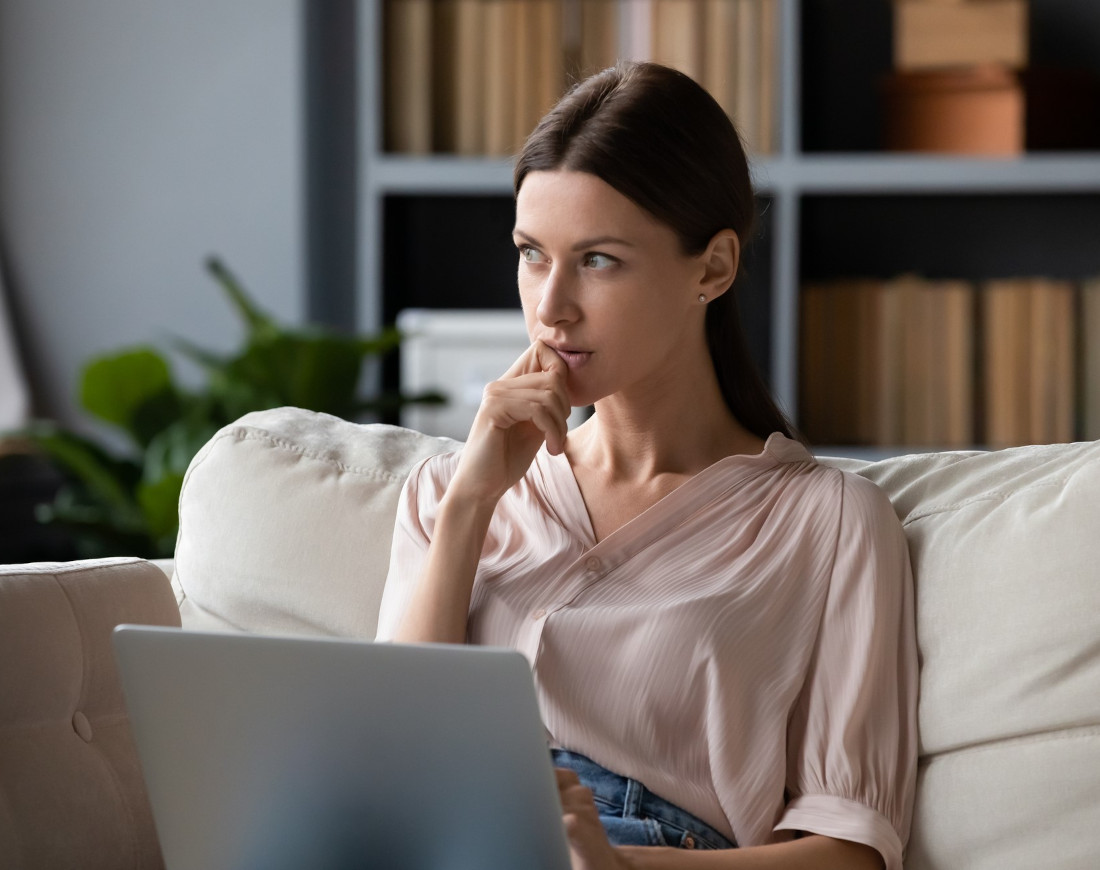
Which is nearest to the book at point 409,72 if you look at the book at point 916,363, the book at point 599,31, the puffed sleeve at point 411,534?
the book at point 599,31

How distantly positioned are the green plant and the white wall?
0.38 metres

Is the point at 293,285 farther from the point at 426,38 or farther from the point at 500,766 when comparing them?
the point at 500,766

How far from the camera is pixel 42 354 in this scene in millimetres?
3389

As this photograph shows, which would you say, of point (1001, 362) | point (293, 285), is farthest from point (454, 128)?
point (1001, 362)

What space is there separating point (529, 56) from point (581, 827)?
7.93 feet

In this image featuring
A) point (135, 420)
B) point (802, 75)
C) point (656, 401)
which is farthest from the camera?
point (802, 75)

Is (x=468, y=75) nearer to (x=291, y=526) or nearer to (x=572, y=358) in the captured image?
(x=291, y=526)

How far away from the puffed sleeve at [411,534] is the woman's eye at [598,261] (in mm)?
269

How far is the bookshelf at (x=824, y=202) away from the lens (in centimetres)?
302

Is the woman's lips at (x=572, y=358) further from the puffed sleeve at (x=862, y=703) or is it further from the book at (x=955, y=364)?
the book at (x=955, y=364)

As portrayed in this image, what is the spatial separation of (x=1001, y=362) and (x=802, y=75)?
0.80 m

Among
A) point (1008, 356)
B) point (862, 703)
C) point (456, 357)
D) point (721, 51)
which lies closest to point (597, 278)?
point (862, 703)

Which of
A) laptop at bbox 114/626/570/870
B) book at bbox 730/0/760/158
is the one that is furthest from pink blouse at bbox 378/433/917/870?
book at bbox 730/0/760/158

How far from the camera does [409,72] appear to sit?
10.3 feet
